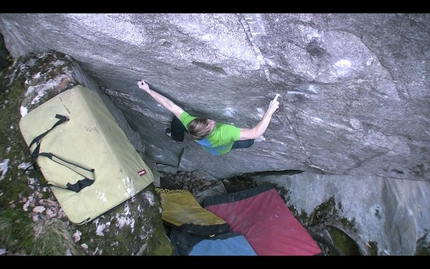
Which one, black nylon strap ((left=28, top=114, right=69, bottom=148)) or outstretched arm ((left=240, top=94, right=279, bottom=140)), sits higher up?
outstretched arm ((left=240, top=94, right=279, bottom=140))

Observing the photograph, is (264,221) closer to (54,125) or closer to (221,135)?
(221,135)

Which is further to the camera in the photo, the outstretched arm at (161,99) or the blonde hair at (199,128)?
the outstretched arm at (161,99)

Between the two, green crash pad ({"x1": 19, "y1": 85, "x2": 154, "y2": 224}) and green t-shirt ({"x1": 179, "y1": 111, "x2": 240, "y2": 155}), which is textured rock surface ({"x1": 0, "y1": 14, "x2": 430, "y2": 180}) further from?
green crash pad ({"x1": 19, "y1": 85, "x2": 154, "y2": 224})

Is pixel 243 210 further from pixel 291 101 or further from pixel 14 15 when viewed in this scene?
pixel 14 15

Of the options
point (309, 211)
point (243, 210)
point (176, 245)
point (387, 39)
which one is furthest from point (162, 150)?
point (387, 39)

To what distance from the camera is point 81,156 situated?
470 centimetres

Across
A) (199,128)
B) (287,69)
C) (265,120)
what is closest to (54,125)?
(199,128)

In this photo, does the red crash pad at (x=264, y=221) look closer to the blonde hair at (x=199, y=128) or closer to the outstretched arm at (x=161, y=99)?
the blonde hair at (x=199, y=128)

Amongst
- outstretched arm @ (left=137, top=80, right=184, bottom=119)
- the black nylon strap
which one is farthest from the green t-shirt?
the black nylon strap

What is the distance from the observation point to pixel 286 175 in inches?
295

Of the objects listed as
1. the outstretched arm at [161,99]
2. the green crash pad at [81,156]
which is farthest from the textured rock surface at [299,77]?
the green crash pad at [81,156]

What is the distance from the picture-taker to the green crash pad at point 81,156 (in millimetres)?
4574

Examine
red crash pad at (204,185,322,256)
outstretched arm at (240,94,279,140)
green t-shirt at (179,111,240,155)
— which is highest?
outstretched arm at (240,94,279,140)

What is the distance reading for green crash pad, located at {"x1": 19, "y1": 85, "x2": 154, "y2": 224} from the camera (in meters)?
4.57
